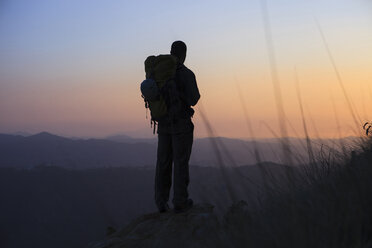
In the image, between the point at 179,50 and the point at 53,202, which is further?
the point at 53,202

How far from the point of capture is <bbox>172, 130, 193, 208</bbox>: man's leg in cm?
500

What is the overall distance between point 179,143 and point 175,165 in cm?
34

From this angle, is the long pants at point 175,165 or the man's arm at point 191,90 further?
the long pants at point 175,165

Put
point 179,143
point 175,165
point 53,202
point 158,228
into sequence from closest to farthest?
point 158,228 < point 179,143 < point 175,165 < point 53,202

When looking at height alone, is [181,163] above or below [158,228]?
above

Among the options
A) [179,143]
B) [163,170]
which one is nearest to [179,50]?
[179,143]

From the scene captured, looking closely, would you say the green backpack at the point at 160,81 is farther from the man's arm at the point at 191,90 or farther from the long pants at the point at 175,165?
the long pants at the point at 175,165

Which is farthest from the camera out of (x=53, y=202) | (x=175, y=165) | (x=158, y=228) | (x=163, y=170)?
(x=53, y=202)

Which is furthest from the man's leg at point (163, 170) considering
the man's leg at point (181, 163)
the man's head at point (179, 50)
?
the man's head at point (179, 50)

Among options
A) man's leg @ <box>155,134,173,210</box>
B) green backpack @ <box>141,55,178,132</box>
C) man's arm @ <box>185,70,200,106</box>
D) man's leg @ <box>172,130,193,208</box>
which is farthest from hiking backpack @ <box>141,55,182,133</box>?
man's leg @ <box>155,134,173,210</box>

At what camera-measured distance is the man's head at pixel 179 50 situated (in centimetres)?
507

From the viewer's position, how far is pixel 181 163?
507 centimetres

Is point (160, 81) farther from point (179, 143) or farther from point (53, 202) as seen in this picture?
point (53, 202)

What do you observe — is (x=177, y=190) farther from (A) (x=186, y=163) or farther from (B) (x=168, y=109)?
(B) (x=168, y=109)
